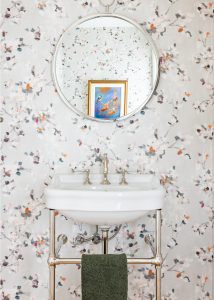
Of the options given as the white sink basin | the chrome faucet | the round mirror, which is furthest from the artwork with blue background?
the white sink basin

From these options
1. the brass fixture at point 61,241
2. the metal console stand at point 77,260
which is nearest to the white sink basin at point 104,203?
the metal console stand at point 77,260

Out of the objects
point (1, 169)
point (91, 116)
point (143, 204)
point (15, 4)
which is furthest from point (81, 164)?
point (15, 4)

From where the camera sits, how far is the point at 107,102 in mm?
2592

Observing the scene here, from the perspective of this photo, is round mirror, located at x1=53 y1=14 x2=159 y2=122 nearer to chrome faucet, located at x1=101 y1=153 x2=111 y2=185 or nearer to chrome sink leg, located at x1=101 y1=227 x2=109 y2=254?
chrome faucet, located at x1=101 y1=153 x2=111 y2=185

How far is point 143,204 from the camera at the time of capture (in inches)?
83.7

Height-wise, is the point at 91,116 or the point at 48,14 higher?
the point at 48,14

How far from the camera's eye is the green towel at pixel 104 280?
2174 mm

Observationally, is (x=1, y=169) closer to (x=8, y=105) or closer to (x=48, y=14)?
(x=8, y=105)

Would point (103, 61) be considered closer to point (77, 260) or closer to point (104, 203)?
point (104, 203)

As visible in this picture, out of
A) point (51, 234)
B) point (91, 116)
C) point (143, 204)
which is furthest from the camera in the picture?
point (91, 116)

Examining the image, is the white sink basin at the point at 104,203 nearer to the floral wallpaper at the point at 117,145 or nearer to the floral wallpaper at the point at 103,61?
the floral wallpaper at the point at 117,145

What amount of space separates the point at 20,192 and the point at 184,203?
91 cm

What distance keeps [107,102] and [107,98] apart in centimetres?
2

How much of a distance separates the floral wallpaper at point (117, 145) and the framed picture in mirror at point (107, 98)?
0.07m
